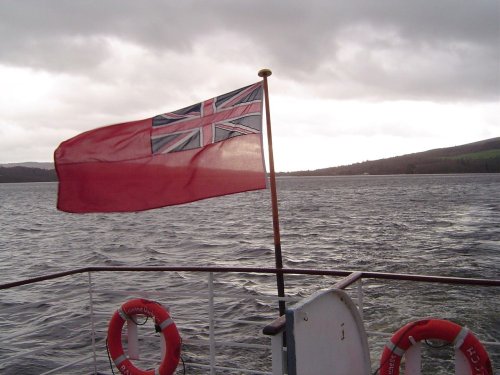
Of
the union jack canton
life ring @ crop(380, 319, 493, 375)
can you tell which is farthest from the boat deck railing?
the union jack canton

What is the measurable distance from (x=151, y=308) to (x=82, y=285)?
12266 millimetres

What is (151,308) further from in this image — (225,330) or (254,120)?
(225,330)

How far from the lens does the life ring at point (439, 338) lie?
3180 mm

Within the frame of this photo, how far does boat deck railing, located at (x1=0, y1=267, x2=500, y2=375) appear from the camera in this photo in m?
5.33

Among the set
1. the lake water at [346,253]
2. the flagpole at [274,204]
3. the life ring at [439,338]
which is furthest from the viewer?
the lake water at [346,253]

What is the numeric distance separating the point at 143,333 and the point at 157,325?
5701mm

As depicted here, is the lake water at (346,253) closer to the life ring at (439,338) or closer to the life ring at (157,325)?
the life ring at (157,325)

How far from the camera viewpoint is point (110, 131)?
5.23 meters

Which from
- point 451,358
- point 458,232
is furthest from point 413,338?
point 458,232

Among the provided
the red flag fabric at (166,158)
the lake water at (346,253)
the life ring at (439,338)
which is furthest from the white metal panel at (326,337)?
the lake water at (346,253)

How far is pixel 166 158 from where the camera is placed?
5137mm

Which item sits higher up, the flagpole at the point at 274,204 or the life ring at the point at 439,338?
the flagpole at the point at 274,204

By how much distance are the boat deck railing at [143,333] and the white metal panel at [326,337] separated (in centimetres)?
27

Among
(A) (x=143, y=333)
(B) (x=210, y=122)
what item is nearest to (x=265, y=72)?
(B) (x=210, y=122)
